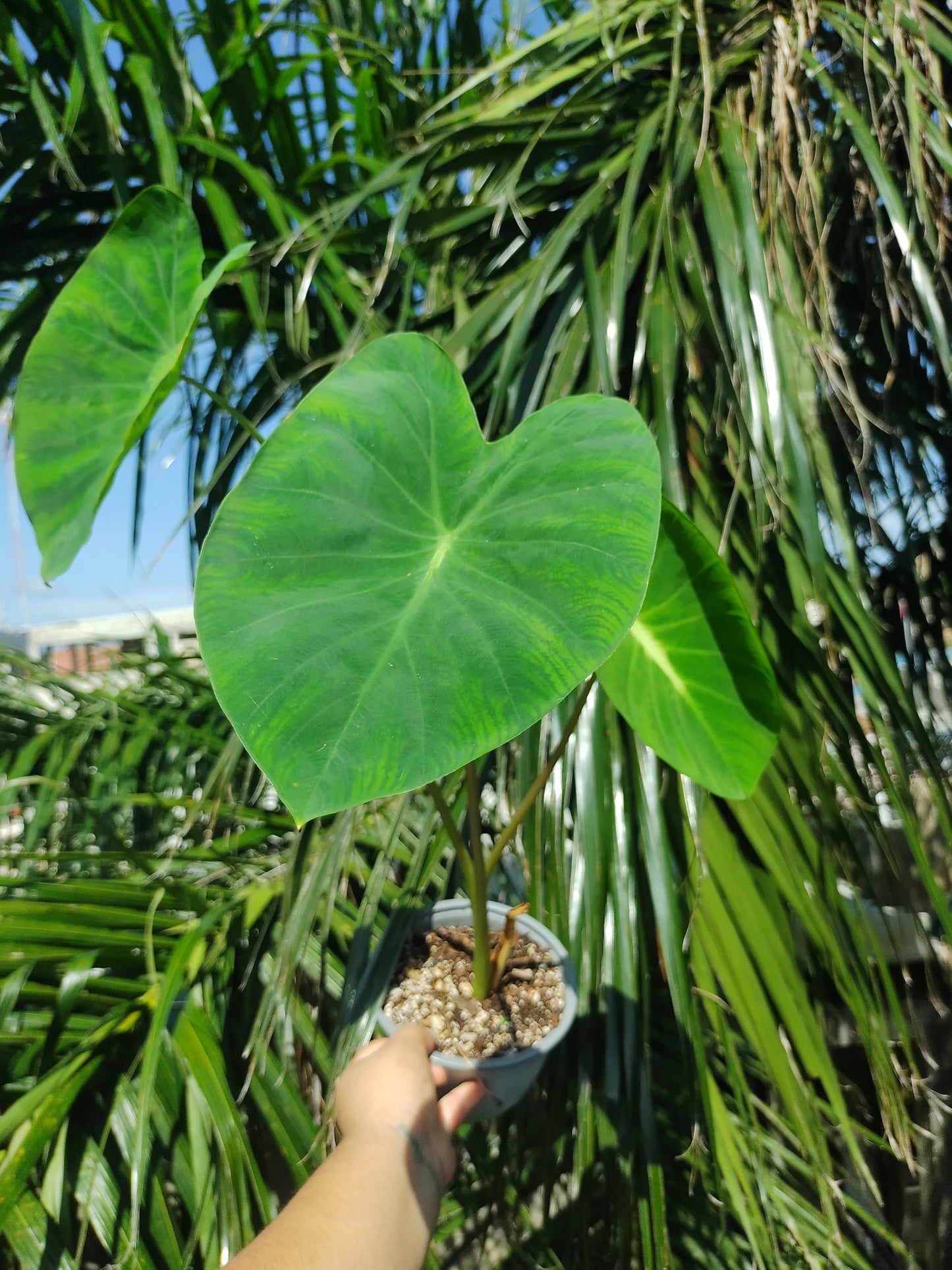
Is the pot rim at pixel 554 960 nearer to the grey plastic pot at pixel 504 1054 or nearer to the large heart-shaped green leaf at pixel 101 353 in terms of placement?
the grey plastic pot at pixel 504 1054

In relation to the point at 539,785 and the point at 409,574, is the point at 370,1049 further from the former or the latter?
the point at 409,574

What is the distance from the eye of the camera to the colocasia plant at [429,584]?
344 mm

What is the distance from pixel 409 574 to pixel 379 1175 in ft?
1.20

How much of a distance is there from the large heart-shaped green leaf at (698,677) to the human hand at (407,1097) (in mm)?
256

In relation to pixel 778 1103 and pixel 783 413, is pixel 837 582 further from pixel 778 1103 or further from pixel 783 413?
pixel 778 1103

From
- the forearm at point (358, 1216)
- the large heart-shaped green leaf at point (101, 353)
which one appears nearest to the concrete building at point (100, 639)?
the large heart-shaped green leaf at point (101, 353)

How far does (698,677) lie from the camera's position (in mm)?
535

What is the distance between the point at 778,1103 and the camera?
0.81m

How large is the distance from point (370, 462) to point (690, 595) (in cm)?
21

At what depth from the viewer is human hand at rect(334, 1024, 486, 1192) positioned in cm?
53

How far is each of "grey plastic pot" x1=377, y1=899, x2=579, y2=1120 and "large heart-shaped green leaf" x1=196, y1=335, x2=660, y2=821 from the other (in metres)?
0.32

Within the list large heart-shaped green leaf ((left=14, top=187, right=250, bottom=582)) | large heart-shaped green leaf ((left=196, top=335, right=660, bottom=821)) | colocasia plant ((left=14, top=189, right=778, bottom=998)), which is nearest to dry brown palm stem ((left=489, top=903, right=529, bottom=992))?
colocasia plant ((left=14, top=189, right=778, bottom=998))

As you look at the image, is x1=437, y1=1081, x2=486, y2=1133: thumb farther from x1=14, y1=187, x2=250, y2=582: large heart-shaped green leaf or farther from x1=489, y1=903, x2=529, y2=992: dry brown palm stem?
x1=14, y1=187, x2=250, y2=582: large heart-shaped green leaf

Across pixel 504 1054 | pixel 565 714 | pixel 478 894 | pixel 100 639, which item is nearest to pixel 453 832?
pixel 478 894
